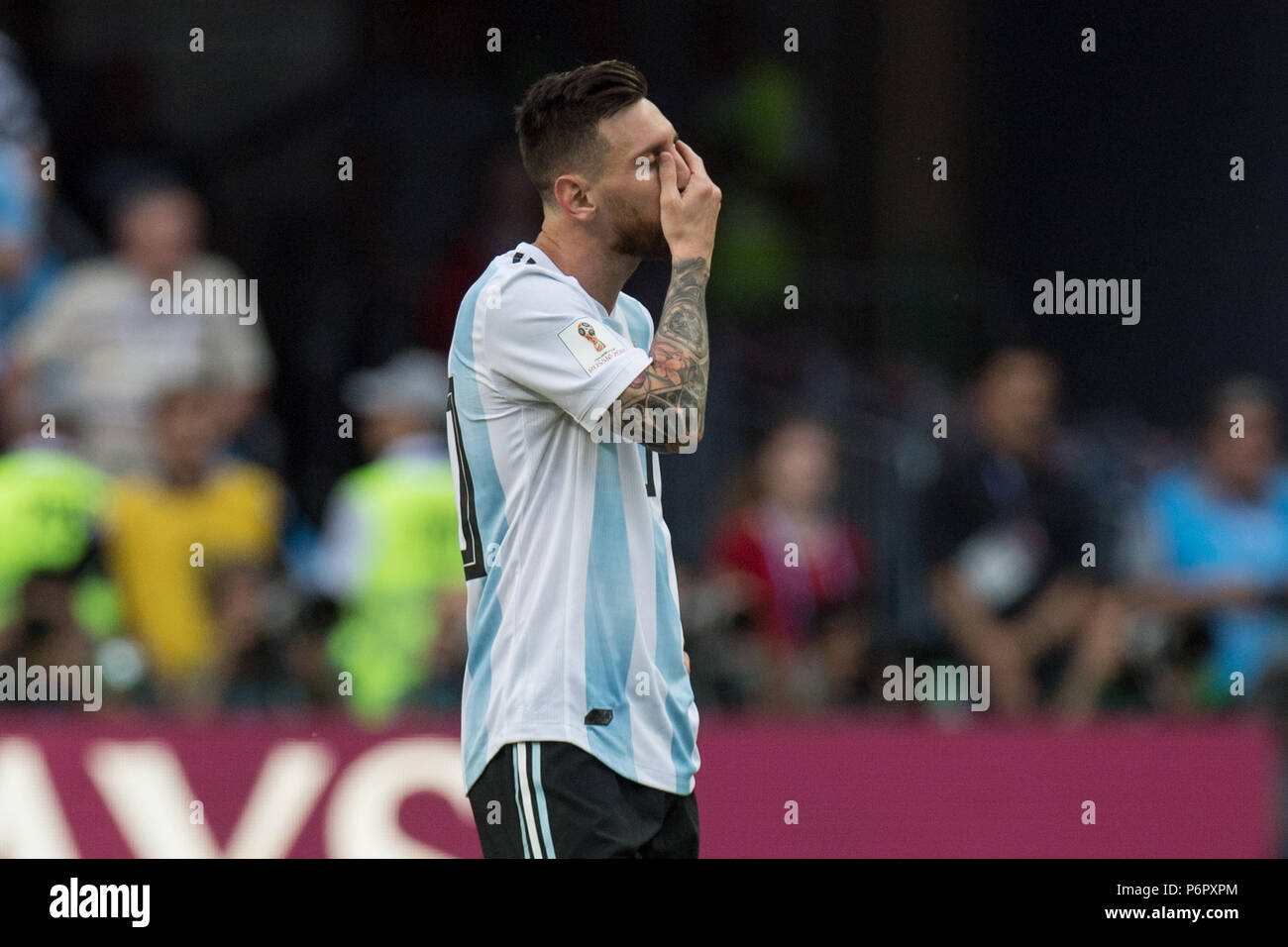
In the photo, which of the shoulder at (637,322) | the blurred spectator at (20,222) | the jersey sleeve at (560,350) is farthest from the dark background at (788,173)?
the jersey sleeve at (560,350)

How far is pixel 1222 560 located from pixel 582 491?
218 inches

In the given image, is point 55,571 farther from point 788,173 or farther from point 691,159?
point 788,173

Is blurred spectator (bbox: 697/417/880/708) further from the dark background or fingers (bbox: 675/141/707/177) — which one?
fingers (bbox: 675/141/707/177)

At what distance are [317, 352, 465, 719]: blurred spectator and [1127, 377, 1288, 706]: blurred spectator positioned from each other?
304cm

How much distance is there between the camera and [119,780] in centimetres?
719

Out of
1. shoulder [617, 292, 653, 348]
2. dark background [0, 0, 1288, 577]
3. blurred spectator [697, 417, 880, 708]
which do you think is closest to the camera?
shoulder [617, 292, 653, 348]

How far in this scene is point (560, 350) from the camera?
386cm

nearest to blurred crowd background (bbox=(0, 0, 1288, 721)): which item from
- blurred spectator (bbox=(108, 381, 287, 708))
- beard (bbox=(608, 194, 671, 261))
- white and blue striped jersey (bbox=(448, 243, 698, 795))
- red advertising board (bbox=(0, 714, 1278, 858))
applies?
blurred spectator (bbox=(108, 381, 287, 708))

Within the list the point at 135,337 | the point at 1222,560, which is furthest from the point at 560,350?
the point at 1222,560

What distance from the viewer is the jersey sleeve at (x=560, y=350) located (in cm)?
382

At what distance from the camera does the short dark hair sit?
4.00 meters

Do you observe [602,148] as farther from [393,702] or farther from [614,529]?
[393,702]

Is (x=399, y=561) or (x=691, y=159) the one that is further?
(x=399, y=561)

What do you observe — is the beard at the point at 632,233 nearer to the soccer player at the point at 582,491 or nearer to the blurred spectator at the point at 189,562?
the soccer player at the point at 582,491
